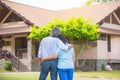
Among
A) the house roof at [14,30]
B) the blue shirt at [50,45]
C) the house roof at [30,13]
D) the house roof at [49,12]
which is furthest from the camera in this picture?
the house roof at [49,12]

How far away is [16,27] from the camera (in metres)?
29.3

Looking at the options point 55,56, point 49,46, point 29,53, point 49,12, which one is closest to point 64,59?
point 55,56

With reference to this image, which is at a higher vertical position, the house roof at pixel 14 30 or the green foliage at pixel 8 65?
the house roof at pixel 14 30

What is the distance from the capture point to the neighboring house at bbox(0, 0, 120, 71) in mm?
28250

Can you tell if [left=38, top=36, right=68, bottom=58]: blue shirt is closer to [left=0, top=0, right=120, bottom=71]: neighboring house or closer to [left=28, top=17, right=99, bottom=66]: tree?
[left=28, top=17, right=99, bottom=66]: tree

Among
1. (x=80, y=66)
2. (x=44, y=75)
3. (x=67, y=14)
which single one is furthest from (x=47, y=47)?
(x=67, y=14)

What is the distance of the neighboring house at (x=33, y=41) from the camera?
28250 mm

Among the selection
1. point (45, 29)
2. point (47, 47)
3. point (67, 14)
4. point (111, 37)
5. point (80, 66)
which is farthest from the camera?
point (67, 14)

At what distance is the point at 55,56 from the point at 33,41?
19990 mm

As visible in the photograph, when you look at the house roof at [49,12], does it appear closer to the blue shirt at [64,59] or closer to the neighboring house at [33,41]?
the neighboring house at [33,41]

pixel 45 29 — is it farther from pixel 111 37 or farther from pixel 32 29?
pixel 111 37

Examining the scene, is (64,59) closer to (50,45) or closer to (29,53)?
(50,45)

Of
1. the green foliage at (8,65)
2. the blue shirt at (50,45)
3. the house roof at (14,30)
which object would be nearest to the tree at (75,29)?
the house roof at (14,30)

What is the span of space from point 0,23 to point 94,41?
25.4 feet
